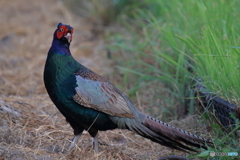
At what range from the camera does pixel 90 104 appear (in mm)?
3576

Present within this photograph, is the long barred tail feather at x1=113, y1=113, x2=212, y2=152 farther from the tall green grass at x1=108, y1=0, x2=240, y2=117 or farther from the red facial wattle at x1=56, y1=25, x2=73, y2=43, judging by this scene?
the red facial wattle at x1=56, y1=25, x2=73, y2=43

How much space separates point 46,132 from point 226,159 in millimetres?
1692

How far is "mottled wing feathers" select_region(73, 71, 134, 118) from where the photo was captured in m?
3.55

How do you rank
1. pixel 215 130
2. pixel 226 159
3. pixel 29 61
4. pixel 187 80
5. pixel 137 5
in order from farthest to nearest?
1. pixel 137 5
2. pixel 29 61
3. pixel 187 80
4. pixel 215 130
5. pixel 226 159

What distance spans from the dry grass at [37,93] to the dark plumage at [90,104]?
25 cm

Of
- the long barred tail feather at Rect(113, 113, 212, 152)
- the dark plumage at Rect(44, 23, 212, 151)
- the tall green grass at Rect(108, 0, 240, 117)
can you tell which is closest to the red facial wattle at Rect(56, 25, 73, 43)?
the dark plumage at Rect(44, 23, 212, 151)

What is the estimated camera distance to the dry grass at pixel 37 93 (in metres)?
3.67

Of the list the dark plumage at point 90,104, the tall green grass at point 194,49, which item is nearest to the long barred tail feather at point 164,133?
the dark plumage at point 90,104

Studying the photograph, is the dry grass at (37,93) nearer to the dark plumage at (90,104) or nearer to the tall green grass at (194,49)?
the dark plumage at (90,104)

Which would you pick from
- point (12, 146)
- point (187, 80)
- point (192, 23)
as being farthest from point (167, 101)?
point (12, 146)

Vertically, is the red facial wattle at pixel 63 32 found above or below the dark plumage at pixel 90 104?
above

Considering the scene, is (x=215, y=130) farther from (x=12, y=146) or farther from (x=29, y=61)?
(x=29, y=61)

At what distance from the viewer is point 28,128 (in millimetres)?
4016

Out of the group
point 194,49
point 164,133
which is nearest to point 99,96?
point 164,133
